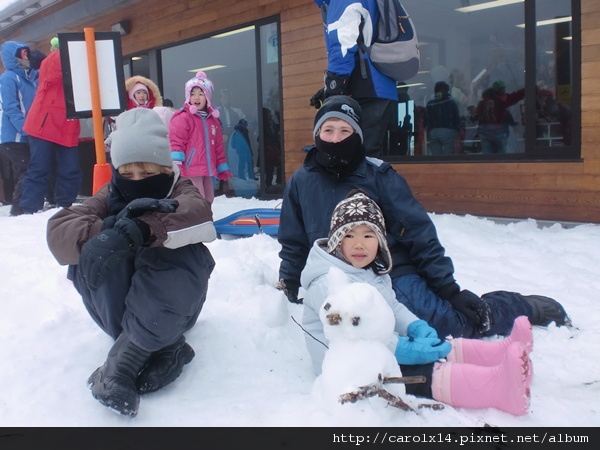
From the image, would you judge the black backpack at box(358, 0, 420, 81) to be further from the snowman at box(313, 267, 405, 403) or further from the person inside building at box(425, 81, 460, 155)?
the snowman at box(313, 267, 405, 403)

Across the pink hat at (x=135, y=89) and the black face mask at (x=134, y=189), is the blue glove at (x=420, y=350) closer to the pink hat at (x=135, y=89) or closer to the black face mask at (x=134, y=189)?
the black face mask at (x=134, y=189)

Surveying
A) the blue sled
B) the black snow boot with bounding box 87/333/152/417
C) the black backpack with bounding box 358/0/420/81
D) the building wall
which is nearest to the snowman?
the black snow boot with bounding box 87/333/152/417

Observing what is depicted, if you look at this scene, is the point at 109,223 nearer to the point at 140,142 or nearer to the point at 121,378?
the point at 140,142

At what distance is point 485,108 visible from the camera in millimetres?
5812

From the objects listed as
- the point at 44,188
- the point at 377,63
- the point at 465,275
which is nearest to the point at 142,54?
the point at 44,188

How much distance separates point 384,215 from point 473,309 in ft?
1.94

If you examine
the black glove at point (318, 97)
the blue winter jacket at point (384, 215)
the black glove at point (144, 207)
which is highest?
the black glove at point (318, 97)

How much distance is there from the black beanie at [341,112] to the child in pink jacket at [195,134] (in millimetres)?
3434

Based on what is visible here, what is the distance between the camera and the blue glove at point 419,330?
214 cm

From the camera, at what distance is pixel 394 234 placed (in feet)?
Result: 9.00

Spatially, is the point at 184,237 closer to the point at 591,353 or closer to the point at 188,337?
the point at 188,337

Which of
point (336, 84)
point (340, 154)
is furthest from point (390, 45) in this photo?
point (340, 154)

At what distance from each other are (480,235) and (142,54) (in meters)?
7.25

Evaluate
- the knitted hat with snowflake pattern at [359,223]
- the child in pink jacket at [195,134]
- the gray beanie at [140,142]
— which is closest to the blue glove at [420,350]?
the knitted hat with snowflake pattern at [359,223]
